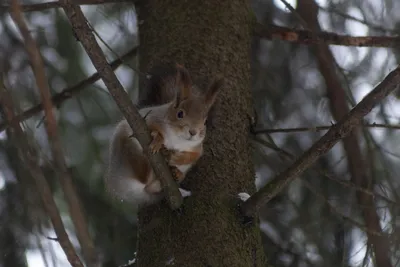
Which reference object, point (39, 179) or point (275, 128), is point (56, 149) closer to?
point (39, 179)

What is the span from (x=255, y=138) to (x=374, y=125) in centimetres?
43

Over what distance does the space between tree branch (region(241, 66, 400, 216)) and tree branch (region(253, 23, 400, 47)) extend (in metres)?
0.67

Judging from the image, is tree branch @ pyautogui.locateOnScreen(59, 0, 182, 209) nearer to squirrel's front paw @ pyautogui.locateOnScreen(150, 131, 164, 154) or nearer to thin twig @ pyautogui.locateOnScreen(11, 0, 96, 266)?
squirrel's front paw @ pyautogui.locateOnScreen(150, 131, 164, 154)

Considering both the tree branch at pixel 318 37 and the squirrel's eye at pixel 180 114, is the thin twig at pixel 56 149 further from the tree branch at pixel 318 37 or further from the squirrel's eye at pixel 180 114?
the tree branch at pixel 318 37

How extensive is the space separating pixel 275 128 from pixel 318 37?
560 millimetres

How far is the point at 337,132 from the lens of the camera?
1.72 meters

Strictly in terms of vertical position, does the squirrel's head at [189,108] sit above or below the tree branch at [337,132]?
above

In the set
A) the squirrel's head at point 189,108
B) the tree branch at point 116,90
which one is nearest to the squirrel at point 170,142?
the squirrel's head at point 189,108

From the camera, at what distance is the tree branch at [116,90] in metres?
1.45

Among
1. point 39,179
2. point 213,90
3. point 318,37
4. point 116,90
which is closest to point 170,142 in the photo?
point 213,90

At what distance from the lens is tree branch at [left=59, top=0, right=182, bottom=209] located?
4.76ft

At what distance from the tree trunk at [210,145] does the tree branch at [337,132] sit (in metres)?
0.18

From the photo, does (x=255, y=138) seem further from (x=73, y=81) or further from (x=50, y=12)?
(x=50, y=12)

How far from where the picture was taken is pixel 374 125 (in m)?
1.99
